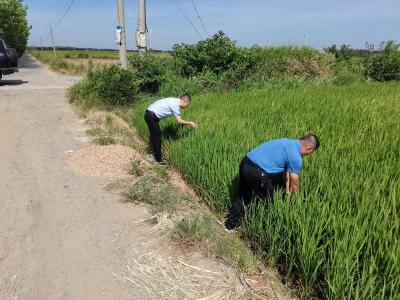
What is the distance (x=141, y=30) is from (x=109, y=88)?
250 cm

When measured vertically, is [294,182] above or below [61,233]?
above

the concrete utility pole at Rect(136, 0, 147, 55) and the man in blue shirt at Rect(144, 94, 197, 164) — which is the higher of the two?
the concrete utility pole at Rect(136, 0, 147, 55)

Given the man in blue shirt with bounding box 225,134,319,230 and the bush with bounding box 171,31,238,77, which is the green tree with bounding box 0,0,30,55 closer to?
the bush with bounding box 171,31,238,77

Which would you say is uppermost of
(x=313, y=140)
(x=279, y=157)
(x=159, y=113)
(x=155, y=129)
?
(x=313, y=140)

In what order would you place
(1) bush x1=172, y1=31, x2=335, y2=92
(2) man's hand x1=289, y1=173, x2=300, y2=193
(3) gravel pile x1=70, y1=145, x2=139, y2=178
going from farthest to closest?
1. (1) bush x1=172, y1=31, x2=335, y2=92
2. (3) gravel pile x1=70, y1=145, x2=139, y2=178
3. (2) man's hand x1=289, y1=173, x2=300, y2=193

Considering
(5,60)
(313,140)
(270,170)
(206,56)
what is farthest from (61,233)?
(5,60)

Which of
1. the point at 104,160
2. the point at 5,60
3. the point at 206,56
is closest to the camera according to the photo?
the point at 104,160

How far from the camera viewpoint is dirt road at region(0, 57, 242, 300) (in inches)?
128

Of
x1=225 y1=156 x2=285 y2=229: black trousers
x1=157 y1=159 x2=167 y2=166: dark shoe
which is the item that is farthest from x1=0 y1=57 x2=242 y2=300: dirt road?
x1=157 y1=159 x2=167 y2=166: dark shoe

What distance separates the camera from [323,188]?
149 inches

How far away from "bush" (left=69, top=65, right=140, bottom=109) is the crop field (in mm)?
3652

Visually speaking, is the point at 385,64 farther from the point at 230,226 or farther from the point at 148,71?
the point at 230,226

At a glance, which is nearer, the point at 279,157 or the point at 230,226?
the point at 279,157

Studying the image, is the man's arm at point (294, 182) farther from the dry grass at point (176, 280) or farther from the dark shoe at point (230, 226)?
the dry grass at point (176, 280)
